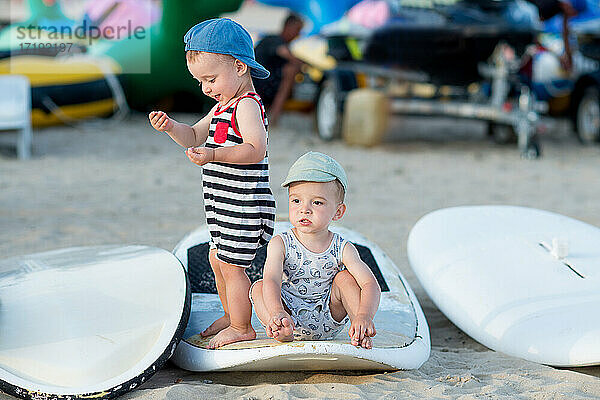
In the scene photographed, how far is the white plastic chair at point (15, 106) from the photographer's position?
727cm

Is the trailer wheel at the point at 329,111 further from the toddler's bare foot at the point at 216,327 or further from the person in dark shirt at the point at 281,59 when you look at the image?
the toddler's bare foot at the point at 216,327

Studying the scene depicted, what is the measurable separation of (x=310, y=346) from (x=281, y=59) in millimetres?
7961

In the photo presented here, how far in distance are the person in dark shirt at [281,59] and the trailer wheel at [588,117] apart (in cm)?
353

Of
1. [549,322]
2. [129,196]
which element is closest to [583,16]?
[129,196]

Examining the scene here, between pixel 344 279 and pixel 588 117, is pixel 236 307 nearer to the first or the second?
pixel 344 279

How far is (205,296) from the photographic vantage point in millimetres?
2975

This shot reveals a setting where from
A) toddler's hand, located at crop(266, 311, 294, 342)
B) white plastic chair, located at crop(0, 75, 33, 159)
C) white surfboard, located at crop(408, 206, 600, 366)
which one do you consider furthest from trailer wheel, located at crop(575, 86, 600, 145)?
toddler's hand, located at crop(266, 311, 294, 342)

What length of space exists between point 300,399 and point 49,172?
17.0ft

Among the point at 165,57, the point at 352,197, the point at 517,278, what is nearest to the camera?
the point at 517,278

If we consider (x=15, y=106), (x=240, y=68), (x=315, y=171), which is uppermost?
(x=15, y=106)

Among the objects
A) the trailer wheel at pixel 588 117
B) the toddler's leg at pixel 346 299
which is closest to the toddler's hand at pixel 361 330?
the toddler's leg at pixel 346 299

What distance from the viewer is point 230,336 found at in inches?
99.7

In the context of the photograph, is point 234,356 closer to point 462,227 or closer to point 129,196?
point 462,227

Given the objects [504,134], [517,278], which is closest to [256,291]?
[517,278]
